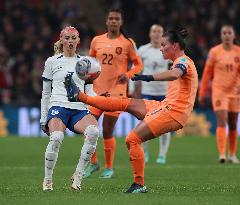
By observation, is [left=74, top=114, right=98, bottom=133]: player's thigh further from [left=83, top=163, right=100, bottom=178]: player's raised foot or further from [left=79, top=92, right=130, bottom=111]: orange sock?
[left=83, top=163, right=100, bottom=178]: player's raised foot

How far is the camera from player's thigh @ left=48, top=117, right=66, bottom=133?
11.3m

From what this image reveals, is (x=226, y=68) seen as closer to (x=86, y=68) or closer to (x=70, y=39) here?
(x=70, y=39)

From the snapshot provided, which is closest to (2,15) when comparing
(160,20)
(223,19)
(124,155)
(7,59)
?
(7,59)

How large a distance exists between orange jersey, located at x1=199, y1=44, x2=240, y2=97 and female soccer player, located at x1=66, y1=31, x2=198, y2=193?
5803 millimetres

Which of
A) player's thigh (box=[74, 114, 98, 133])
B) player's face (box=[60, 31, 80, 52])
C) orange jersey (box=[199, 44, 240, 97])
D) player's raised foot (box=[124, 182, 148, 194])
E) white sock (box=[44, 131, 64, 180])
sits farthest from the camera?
orange jersey (box=[199, 44, 240, 97])

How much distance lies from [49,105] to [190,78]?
194 cm

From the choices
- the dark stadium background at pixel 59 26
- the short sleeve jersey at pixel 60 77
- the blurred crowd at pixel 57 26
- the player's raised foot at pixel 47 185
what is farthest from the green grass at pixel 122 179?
the blurred crowd at pixel 57 26

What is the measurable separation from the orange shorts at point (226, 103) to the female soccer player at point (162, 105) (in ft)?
18.7

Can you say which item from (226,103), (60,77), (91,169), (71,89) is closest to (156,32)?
(226,103)

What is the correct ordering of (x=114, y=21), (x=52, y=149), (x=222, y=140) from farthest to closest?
(x=222, y=140) < (x=114, y=21) < (x=52, y=149)

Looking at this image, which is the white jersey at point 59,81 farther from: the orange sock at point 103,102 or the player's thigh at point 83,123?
the orange sock at point 103,102

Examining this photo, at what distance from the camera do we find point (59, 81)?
11.7 m

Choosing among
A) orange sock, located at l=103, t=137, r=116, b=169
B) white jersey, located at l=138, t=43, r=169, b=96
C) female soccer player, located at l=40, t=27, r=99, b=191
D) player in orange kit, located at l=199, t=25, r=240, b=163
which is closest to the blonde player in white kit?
white jersey, located at l=138, t=43, r=169, b=96

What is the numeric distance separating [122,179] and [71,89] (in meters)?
2.85
